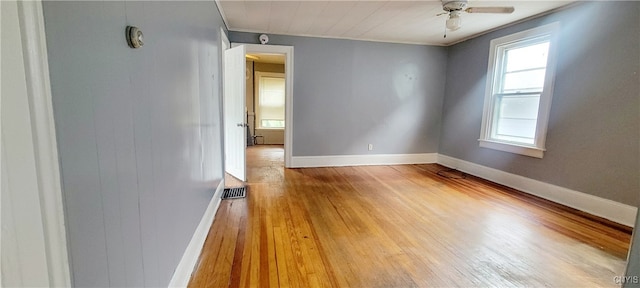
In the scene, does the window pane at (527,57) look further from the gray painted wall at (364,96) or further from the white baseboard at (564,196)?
the white baseboard at (564,196)

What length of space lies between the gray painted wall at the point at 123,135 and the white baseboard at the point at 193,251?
67mm

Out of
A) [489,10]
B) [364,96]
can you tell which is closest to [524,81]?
[489,10]

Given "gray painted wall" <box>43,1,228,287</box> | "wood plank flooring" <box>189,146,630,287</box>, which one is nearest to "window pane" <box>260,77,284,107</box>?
"wood plank flooring" <box>189,146,630,287</box>

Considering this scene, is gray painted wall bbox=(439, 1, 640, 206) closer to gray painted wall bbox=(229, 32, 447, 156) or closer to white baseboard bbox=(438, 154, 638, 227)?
white baseboard bbox=(438, 154, 638, 227)

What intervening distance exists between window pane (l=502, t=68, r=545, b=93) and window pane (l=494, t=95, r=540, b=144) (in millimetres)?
109

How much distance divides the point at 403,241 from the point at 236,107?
8.63ft

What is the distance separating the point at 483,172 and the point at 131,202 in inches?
177

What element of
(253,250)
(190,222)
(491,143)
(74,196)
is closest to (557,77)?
(491,143)

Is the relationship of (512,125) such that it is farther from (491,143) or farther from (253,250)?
(253,250)

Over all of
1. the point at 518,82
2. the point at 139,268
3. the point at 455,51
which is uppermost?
the point at 455,51

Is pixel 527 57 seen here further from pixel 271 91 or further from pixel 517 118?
pixel 271 91

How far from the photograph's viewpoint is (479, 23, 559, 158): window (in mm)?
3268

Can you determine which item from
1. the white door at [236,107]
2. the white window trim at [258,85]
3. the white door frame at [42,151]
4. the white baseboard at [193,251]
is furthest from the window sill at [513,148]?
the white window trim at [258,85]

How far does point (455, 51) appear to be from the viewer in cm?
476
